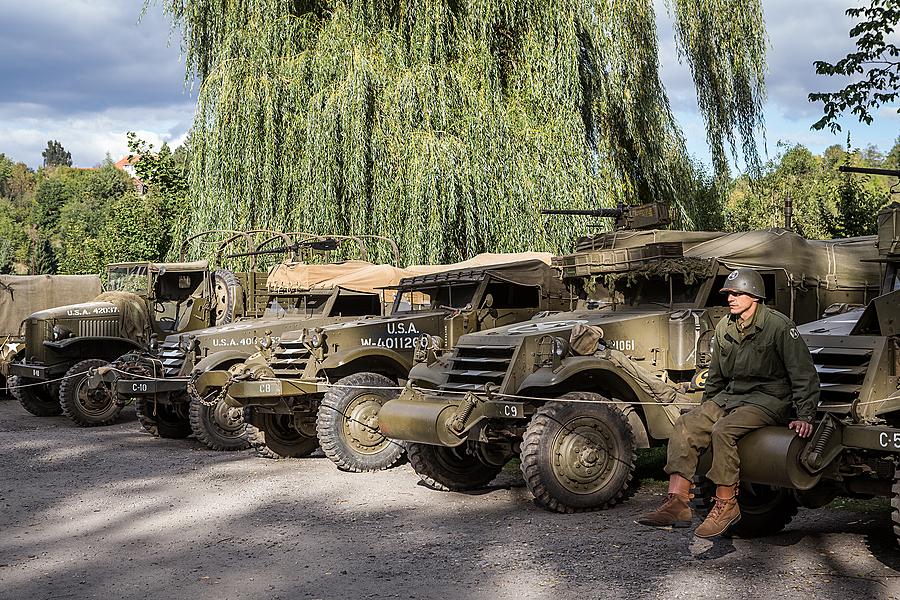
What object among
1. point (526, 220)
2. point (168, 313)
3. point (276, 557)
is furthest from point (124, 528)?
point (526, 220)

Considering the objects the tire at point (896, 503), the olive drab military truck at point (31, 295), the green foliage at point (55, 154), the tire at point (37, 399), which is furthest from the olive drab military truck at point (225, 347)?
the green foliage at point (55, 154)

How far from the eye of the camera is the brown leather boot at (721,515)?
5.80m

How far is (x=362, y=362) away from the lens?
11.3 metres

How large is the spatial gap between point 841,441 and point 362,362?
621 cm

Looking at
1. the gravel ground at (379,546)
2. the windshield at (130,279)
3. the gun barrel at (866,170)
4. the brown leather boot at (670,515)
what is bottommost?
the gravel ground at (379,546)

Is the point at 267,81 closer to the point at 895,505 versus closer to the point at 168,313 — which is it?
the point at 168,313

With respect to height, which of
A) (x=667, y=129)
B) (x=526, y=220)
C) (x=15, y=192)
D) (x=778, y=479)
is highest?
(x=15, y=192)

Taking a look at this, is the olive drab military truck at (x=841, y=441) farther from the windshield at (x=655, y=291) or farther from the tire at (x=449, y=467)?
the tire at (x=449, y=467)

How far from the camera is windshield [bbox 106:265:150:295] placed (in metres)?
16.4

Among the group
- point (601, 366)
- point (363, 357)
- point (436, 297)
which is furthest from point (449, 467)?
point (436, 297)

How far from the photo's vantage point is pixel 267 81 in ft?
58.7

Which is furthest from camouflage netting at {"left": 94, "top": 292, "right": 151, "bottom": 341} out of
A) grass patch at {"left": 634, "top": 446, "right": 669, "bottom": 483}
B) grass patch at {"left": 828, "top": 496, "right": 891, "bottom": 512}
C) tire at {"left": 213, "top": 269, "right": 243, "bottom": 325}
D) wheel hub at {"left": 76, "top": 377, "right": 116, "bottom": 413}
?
grass patch at {"left": 828, "top": 496, "right": 891, "bottom": 512}

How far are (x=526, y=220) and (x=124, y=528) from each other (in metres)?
10.6

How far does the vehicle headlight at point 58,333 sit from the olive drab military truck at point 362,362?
19.3ft
